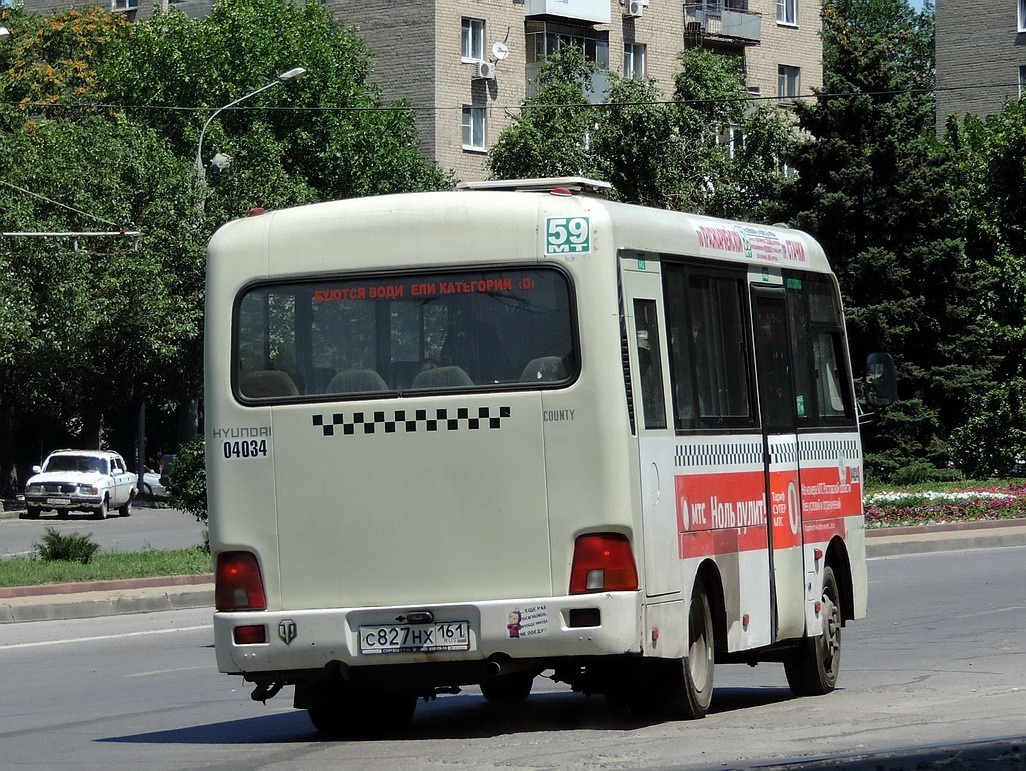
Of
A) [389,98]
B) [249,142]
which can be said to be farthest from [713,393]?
[389,98]

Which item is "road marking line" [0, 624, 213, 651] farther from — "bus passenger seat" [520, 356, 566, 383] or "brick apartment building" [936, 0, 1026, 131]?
"brick apartment building" [936, 0, 1026, 131]

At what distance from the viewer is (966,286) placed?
157 feet

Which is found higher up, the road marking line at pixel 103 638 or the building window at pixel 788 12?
the building window at pixel 788 12

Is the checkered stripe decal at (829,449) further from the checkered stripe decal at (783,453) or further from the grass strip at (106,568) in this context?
the grass strip at (106,568)

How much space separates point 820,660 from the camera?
40.8 ft

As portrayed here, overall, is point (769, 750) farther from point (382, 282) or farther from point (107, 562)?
point (107, 562)

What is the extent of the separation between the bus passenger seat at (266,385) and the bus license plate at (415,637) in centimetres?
131

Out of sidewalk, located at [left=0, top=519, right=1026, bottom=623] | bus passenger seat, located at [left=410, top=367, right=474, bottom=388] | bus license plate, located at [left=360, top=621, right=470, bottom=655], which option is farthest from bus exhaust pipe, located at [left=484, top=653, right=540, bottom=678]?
sidewalk, located at [left=0, top=519, right=1026, bottom=623]

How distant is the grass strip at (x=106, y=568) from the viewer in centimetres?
2373

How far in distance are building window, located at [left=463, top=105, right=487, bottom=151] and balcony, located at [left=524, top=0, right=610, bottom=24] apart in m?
3.86

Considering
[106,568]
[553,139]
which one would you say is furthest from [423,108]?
[106,568]

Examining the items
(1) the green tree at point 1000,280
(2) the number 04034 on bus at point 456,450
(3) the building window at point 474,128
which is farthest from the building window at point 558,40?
(2) the number 04034 on bus at point 456,450

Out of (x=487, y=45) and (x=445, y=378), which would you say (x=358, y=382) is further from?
(x=487, y=45)

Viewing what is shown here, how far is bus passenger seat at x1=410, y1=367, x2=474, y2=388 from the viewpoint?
9.98 m
